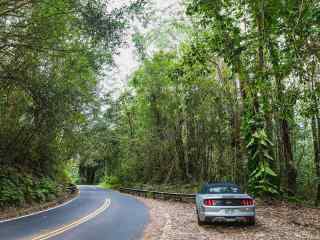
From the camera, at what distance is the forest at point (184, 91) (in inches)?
431

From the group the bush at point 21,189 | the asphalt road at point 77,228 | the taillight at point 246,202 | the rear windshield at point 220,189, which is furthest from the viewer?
the bush at point 21,189

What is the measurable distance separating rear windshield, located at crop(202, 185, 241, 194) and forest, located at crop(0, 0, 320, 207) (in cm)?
323

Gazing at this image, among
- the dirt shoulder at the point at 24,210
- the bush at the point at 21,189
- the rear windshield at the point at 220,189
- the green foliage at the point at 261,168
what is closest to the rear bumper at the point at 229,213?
the rear windshield at the point at 220,189

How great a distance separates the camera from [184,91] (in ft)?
98.6

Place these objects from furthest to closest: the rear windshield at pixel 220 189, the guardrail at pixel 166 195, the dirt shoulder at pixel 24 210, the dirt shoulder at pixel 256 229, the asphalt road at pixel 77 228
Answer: the guardrail at pixel 166 195 → the dirt shoulder at pixel 24 210 → the rear windshield at pixel 220 189 → the asphalt road at pixel 77 228 → the dirt shoulder at pixel 256 229

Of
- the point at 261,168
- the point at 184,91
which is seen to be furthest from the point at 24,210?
the point at 184,91

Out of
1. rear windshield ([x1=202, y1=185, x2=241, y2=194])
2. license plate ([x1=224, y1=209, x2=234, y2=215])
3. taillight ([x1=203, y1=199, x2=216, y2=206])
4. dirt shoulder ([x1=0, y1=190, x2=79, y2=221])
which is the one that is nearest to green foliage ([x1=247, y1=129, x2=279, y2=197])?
rear windshield ([x1=202, y1=185, x2=241, y2=194])

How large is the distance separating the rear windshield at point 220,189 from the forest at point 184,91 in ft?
10.6

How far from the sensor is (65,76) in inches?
690

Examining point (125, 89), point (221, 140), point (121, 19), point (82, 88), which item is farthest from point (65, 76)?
point (125, 89)

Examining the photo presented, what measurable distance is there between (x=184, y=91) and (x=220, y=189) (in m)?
17.5

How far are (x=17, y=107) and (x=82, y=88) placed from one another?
410 centimetres

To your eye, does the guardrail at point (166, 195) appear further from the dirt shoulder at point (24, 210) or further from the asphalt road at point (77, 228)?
the asphalt road at point (77, 228)

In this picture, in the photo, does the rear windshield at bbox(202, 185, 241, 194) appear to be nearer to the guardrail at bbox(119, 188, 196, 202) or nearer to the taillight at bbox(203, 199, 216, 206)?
the taillight at bbox(203, 199, 216, 206)
